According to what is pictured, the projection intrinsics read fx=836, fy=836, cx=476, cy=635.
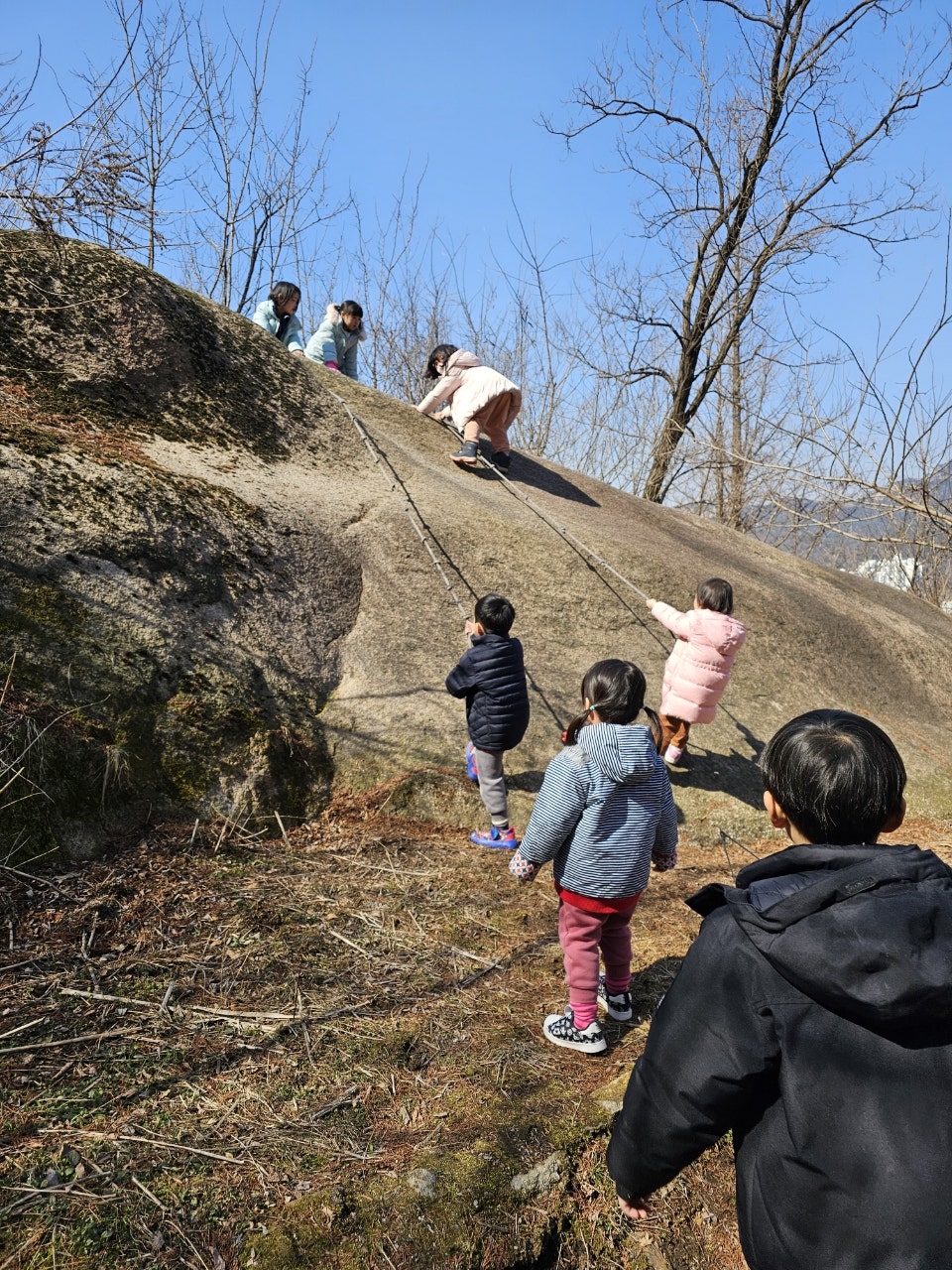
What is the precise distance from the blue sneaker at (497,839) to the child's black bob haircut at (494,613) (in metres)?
1.24

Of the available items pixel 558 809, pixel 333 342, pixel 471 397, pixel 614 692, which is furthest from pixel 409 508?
pixel 558 809

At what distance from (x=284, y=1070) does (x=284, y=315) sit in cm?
853

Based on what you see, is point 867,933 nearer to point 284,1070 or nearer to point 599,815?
point 599,815

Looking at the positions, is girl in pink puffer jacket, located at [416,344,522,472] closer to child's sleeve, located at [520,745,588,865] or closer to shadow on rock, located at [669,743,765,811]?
shadow on rock, located at [669,743,765,811]

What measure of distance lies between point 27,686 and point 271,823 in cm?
148

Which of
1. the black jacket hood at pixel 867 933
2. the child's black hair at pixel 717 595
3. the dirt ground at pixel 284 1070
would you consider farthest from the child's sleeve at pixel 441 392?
the black jacket hood at pixel 867 933

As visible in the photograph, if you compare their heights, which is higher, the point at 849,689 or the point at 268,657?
the point at 849,689

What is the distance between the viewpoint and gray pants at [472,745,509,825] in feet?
17.1

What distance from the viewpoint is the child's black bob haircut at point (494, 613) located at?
5.17 m

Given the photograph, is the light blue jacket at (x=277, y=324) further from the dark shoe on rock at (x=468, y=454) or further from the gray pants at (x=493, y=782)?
the gray pants at (x=493, y=782)

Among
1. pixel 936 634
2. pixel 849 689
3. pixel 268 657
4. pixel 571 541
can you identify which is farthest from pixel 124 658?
pixel 936 634

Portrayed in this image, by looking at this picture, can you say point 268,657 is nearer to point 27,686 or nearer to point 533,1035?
point 27,686

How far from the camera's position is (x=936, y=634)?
432 inches

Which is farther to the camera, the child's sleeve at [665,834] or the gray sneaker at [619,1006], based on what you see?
the gray sneaker at [619,1006]
